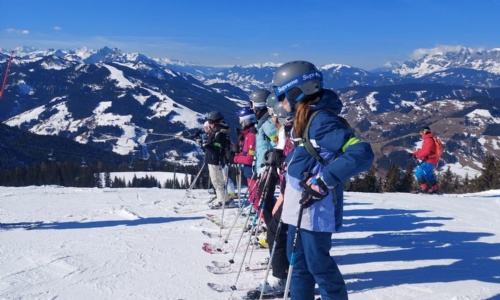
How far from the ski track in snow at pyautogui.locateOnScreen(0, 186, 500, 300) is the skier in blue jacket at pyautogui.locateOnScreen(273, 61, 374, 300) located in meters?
1.41

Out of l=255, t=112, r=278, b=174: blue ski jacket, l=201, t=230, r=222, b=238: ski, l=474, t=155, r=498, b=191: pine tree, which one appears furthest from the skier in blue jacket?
l=474, t=155, r=498, b=191: pine tree

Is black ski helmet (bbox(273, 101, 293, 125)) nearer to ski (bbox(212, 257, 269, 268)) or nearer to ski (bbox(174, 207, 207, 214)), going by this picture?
ski (bbox(212, 257, 269, 268))

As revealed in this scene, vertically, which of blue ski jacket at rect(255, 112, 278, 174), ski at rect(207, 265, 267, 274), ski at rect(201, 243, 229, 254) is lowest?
ski at rect(207, 265, 267, 274)

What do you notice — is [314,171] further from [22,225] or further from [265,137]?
[22,225]

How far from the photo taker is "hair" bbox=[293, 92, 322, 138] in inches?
142

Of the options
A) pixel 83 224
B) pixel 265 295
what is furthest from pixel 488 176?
pixel 265 295

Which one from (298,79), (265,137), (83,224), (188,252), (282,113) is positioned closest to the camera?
(298,79)

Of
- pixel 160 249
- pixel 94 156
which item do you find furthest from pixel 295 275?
pixel 94 156

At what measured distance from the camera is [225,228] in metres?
8.43

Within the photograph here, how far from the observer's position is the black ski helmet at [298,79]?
3.69 m

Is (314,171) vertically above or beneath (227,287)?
above

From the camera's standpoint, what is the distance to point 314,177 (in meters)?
3.52

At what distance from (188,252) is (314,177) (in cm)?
406

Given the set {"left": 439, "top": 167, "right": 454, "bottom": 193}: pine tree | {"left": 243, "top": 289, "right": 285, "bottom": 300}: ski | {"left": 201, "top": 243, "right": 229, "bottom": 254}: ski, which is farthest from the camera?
{"left": 439, "top": 167, "right": 454, "bottom": 193}: pine tree
